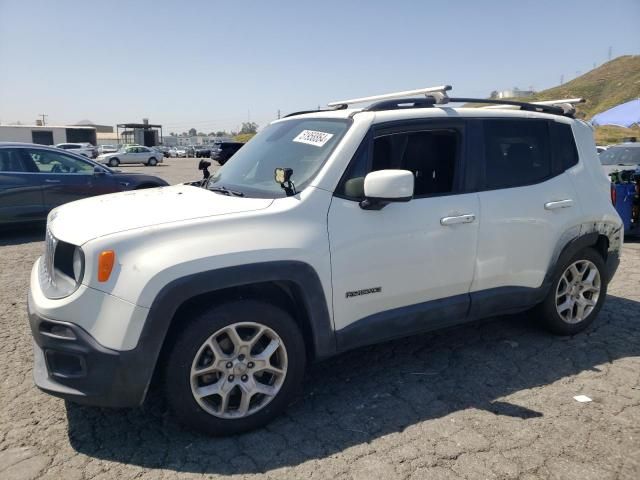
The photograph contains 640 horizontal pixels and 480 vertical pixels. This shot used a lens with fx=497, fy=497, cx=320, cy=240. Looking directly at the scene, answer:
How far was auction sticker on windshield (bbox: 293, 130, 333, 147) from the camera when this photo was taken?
10.8ft

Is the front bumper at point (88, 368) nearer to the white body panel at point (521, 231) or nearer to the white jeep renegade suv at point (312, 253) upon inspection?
the white jeep renegade suv at point (312, 253)

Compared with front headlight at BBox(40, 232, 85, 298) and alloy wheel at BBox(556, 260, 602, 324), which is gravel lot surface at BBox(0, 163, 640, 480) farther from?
front headlight at BBox(40, 232, 85, 298)

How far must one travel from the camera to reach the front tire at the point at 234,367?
8.68 ft

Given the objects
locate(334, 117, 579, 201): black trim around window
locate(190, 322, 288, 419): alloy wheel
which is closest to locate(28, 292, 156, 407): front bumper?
locate(190, 322, 288, 419): alloy wheel

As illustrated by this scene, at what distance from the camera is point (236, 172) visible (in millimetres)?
3746

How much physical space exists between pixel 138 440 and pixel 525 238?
295cm

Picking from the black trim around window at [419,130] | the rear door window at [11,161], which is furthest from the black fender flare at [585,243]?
the rear door window at [11,161]

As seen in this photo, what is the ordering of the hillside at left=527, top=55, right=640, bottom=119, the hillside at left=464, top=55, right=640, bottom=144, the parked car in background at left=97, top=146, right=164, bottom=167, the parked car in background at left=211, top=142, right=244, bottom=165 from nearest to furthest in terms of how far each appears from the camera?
1. the parked car in background at left=211, top=142, right=244, bottom=165
2. the parked car in background at left=97, top=146, right=164, bottom=167
3. the hillside at left=464, top=55, right=640, bottom=144
4. the hillside at left=527, top=55, right=640, bottom=119

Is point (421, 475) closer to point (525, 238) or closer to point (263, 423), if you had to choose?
point (263, 423)

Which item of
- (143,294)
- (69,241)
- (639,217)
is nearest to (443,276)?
(143,294)

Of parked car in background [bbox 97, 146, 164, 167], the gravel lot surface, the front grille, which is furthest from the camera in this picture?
parked car in background [bbox 97, 146, 164, 167]

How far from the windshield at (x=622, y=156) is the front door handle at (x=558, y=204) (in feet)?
25.7

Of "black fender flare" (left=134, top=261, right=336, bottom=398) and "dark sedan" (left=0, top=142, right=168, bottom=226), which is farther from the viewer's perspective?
"dark sedan" (left=0, top=142, right=168, bottom=226)

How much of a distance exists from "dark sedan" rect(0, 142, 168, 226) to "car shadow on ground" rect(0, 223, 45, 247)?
0.94 feet
